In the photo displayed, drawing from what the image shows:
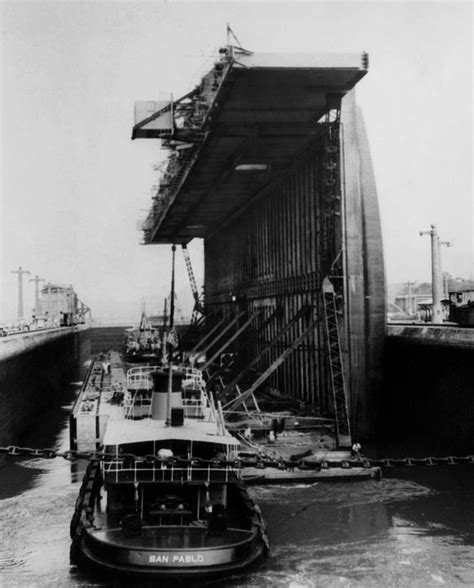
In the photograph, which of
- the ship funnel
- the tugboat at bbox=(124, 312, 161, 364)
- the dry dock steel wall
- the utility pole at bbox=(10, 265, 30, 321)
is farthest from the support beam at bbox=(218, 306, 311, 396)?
the utility pole at bbox=(10, 265, 30, 321)

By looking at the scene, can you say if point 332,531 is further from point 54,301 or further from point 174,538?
point 54,301

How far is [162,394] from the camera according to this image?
15.4 m

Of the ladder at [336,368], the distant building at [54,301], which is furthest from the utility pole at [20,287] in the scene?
the ladder at [336,368]

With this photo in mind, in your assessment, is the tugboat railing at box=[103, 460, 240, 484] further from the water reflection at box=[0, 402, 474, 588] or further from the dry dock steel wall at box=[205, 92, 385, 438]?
the dry dock steel wall at box=[205, 92, 385, 438]

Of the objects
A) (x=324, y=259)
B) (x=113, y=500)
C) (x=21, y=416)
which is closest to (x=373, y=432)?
(x=324, y=259)

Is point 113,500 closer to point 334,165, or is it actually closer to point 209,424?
point 209,424

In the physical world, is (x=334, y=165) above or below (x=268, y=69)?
below

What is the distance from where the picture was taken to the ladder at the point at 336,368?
2009 cm

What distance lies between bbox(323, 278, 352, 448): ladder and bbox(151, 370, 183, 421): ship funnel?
6510 millimetres

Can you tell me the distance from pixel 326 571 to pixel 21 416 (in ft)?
61.6

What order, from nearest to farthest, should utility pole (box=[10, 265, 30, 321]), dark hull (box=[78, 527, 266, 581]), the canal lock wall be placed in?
dark hull (box=[78, 527, 266, 581]) < the canal lock wall < utility pole (box=[10, 265, 30, 321])

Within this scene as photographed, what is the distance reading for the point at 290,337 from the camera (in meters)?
28.7

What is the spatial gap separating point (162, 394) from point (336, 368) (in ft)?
26.8

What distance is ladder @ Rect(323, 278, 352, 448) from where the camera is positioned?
20.1 meters
